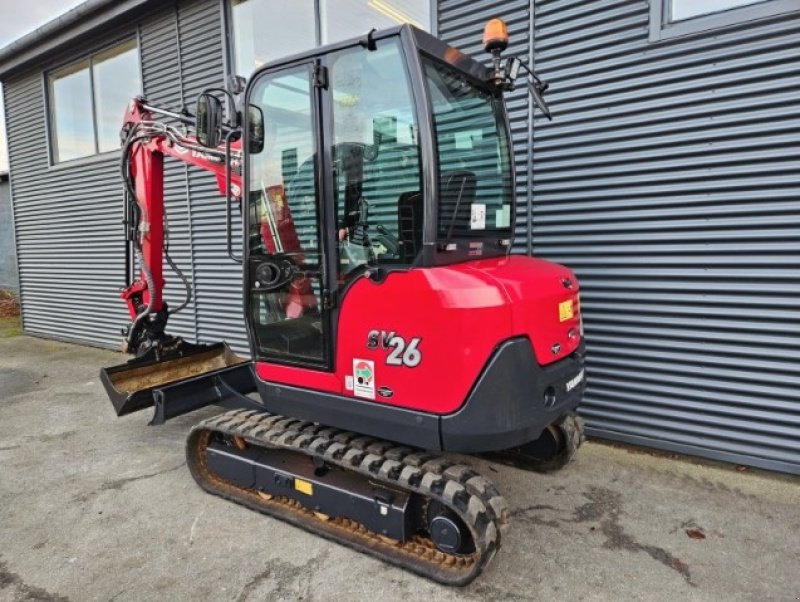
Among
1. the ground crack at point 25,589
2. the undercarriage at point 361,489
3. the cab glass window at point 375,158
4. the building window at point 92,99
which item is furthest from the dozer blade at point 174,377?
the building window at point 92,99

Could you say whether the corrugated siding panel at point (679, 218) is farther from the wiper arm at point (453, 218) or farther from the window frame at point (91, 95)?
the window frame at point (91, 95)

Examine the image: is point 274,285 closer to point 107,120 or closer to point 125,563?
point 125,563

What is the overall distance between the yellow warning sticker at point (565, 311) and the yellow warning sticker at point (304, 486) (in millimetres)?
1652

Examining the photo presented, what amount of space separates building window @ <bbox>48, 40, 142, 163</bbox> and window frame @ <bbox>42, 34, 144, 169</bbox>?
15mm

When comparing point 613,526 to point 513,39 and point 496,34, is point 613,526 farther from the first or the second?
point 513,39

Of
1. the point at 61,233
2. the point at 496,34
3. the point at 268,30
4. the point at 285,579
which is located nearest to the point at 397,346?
the point at 285,579

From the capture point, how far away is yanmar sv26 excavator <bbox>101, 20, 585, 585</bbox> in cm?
238

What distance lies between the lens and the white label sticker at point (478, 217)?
272 cm

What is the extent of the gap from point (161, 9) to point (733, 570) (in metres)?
8.19

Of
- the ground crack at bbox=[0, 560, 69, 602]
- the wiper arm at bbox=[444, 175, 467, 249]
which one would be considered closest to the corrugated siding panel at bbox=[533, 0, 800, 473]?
the wiper arm at bbox=[444, 175, 467, 249]

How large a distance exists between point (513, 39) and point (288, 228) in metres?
2.77

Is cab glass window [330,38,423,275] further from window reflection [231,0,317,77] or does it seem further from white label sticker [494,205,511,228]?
window reflection [231,0,317,77]

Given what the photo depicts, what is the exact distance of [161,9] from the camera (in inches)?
267

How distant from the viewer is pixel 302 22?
5.77 meters
